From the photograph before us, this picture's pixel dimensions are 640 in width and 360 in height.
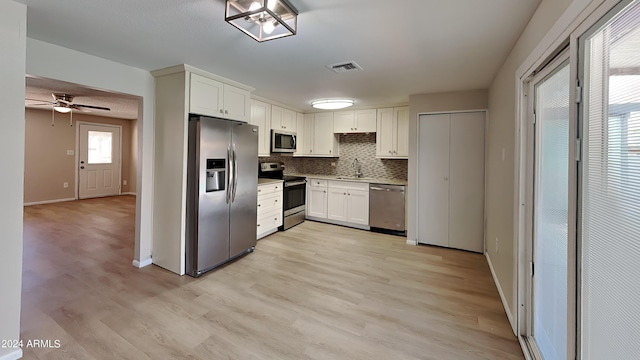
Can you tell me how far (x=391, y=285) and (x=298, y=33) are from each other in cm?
250

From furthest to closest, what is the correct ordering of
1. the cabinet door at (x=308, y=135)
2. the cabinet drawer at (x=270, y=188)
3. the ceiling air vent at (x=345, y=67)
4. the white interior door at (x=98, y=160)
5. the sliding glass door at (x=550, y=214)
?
the white interior door at (x=98, y=160)
the cabinet door at (x=308, y=135)
the cabinet drawer at (x=270, y=188)
the ceiling air vent at (x=345, y=67)
the sliding glass door at (x=550, y=214)

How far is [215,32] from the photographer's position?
6.76ft

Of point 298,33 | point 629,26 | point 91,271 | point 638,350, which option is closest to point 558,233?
point 638,350

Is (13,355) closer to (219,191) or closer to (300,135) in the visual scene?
(219,191)

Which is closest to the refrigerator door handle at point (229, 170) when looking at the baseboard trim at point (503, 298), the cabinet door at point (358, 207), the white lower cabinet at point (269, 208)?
the white lower cabinet at point (269, 208)

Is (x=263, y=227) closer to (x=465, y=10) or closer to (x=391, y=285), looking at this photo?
(x=391, y=285)

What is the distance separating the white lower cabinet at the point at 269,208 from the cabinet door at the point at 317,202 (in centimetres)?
86

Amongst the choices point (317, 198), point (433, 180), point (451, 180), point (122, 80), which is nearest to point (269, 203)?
point (317, 198)

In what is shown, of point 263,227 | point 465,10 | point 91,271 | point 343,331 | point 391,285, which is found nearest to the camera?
point 465,10

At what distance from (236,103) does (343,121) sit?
2301 millimetres

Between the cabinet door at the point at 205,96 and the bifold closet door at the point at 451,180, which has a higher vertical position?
the cabinet door at the point at 205,96

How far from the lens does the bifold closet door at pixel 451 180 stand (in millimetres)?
3646

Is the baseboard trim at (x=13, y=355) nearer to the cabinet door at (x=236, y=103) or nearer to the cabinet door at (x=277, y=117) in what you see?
the cabinet door at (x=236, y=103)

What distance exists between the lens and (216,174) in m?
3.04
